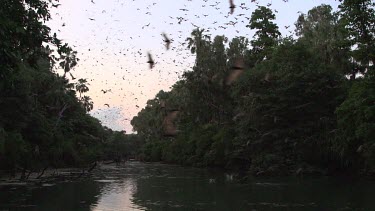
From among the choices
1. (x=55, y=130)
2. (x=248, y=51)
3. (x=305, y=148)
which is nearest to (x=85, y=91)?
(x=55, y=130)

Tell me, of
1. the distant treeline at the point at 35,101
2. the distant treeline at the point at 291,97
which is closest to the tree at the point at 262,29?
the distant treeline at the point at 291,97

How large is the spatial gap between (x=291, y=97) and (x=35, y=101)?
28.2 metres

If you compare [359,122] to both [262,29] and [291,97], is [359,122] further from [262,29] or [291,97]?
[262,29]

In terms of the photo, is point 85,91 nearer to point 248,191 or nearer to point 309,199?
point 248,191

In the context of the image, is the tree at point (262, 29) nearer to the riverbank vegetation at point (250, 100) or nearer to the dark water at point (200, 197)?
the riverbank vegetation at point (250, 100)

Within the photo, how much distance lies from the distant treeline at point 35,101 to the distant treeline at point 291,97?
54.4 feet

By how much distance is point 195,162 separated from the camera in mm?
68625

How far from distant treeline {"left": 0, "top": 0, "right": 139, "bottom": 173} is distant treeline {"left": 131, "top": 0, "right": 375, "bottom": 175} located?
16.6 meters

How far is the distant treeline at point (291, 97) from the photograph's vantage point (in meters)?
34.6

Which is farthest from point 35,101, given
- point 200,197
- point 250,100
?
point 200,197

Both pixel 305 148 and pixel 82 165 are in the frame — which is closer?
pixel 305 148

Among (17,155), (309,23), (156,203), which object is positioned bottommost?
(156,203)

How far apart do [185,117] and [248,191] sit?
4489cm

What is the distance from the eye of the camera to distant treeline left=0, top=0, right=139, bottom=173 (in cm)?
1214
